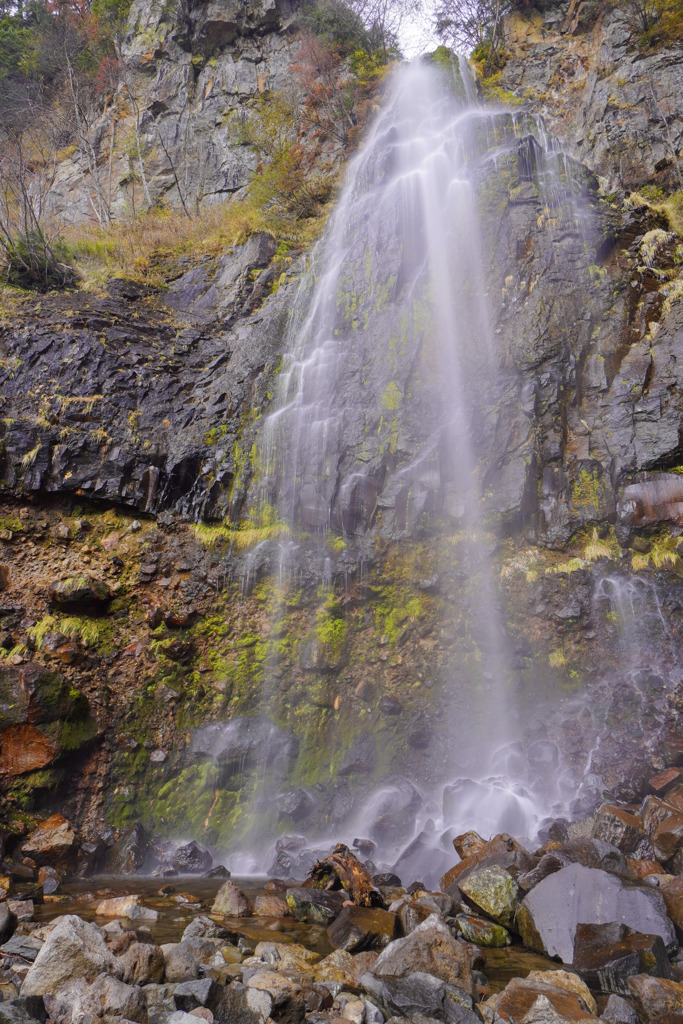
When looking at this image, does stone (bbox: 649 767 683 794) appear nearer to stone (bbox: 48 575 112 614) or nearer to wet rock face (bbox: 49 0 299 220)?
stone (bbox: 48 575 112 614)

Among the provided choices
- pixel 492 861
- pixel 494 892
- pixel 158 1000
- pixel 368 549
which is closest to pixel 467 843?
pixel 492 861

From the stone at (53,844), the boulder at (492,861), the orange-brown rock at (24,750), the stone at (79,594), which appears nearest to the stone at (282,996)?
the boulder at (492,861)

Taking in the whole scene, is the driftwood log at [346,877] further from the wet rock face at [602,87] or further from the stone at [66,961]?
the wet rock face at [602,87]

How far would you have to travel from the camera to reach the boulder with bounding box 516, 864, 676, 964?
4.24 m

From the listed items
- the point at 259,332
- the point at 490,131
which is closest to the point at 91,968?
the point at 259,332

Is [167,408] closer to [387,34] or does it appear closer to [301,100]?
[301,100]

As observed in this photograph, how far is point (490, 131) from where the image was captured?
536 inches

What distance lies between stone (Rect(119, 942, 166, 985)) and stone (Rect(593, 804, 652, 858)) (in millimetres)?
4142

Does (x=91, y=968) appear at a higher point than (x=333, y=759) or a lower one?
higher

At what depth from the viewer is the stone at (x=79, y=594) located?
8.53 metres

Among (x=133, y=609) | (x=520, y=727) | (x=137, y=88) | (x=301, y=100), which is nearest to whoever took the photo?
(x=520, y=727)

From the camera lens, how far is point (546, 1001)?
3.30 m

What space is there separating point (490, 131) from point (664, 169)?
4.15m

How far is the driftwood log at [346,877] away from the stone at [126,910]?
1.68 meters
